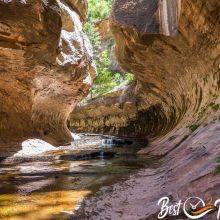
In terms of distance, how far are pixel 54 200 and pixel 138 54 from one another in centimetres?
982

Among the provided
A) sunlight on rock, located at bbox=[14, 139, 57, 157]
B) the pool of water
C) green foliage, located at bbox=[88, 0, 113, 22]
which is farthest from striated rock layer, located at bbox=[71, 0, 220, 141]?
green foliage, located at bbox=[88, 0, 113, 22]

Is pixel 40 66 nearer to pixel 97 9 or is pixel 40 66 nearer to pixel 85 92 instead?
pixel 85 92

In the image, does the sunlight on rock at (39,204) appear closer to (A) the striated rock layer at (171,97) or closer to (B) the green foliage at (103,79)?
(A) the striated rock layer at (171,97)

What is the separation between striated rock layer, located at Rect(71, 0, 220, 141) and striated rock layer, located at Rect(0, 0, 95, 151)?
1986 mm

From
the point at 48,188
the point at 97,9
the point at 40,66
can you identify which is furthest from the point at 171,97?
the point at 97,9

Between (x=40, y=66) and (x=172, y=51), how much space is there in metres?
4.79

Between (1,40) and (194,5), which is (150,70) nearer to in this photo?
(194,5)

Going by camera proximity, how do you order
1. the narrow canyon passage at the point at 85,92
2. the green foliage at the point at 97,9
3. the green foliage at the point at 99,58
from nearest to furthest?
the narrow canyon passage at the point at 85,92
the green foliage at the point at 99,58
the green foliage at the point at 97,9

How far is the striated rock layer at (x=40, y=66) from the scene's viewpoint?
7.27m

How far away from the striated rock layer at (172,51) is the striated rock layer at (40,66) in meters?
1.99

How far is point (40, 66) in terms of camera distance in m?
9.53

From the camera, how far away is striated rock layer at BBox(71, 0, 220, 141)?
8.95 meters

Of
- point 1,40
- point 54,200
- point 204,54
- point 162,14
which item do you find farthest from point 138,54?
point 54,200

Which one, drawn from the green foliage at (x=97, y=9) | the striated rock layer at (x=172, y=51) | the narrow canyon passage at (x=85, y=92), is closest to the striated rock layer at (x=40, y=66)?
the narrow canyon passage at (x=85, y=92)
